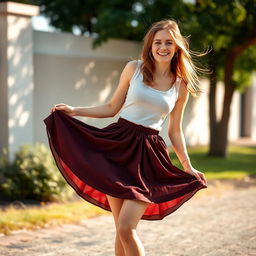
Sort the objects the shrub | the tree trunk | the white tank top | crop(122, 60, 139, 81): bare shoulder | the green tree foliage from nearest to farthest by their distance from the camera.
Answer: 1. the white tank top
2. crop(122, 60, 139, 81): bare shoulder
3. the shrub
4. the green tree foliage
5. the tree trunk

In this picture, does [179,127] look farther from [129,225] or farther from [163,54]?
[129,225]

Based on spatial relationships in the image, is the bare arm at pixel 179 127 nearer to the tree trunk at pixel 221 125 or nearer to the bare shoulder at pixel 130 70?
the bare shoulder at pixel 130 70

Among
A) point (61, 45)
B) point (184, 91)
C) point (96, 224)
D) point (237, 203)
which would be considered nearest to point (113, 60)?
point (61, 45)

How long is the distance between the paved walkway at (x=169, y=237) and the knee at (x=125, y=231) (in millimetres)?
1687

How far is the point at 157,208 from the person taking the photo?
13.7ft

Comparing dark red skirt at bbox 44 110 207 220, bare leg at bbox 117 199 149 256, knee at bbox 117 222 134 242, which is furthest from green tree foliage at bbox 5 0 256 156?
knee at bbox 117 222 134 242

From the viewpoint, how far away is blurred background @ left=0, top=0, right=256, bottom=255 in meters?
7.67

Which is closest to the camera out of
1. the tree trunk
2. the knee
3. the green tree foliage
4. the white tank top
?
the knee

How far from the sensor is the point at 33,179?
756 cm

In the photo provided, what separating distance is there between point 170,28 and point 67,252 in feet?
8.17

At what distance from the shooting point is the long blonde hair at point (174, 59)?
4035 millimetres

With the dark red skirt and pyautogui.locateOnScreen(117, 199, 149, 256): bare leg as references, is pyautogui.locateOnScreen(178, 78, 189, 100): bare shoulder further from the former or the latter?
pyautogui.locateOnScreen(117, 199, 149, 256): bare leg

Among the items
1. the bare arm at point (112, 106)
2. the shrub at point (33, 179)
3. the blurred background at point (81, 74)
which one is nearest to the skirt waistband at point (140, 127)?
the bare arm at point (112, 106)

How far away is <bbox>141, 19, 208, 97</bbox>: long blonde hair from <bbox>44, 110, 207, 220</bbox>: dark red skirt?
0.43 metres
